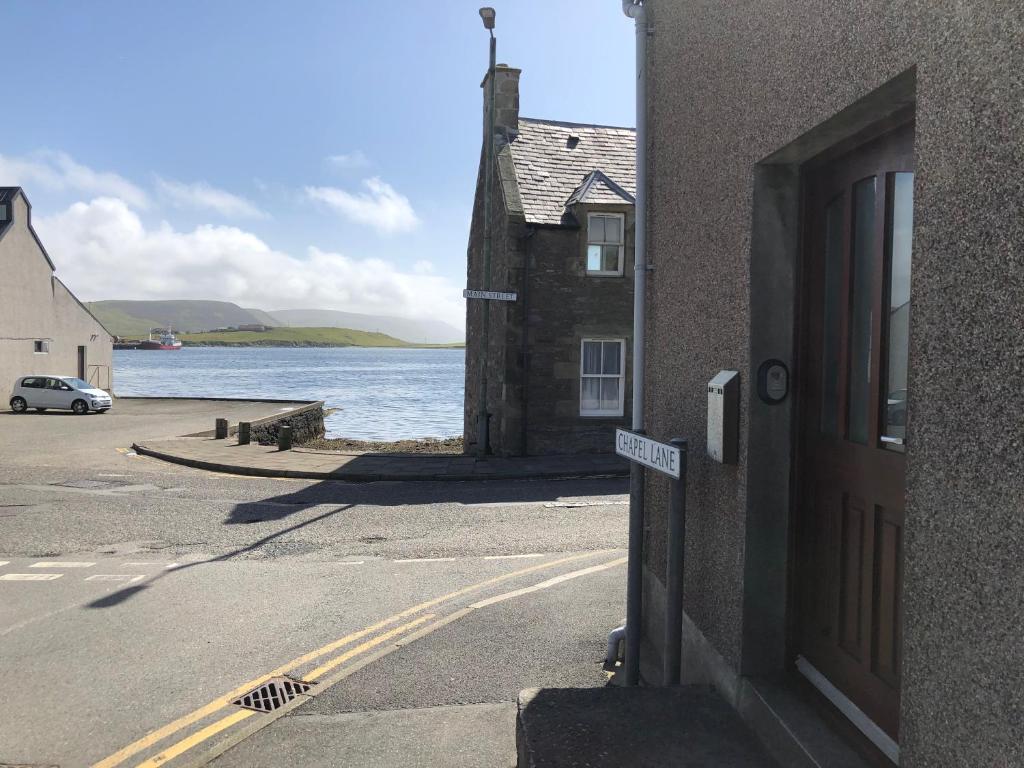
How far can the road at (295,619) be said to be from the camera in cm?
462

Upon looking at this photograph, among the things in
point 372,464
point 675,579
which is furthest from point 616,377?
point 675,579

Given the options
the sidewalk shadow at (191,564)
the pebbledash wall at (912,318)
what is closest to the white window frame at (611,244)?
the sidewalk shadow at (191,564)

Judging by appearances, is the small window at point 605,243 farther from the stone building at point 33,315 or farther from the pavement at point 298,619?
the stone building at point 33,315

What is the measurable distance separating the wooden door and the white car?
1331 inches

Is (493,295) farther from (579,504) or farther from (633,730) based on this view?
(633,730)

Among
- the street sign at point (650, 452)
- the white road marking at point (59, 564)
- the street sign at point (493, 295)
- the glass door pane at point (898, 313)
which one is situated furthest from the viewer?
the street sign at point (493, 295)

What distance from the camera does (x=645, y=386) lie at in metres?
5.73

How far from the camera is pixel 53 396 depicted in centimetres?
3250

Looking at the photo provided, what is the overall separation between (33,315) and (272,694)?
37.6 meters

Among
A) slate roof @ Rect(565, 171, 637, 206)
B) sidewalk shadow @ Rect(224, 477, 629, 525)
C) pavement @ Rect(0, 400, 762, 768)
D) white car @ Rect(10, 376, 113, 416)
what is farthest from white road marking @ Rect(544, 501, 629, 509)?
white car @ Rect(10, 376, 113, 416)

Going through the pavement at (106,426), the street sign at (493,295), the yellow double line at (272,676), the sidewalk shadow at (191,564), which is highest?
the street sign at (493,295)

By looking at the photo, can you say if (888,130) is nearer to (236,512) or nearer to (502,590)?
(502,590)

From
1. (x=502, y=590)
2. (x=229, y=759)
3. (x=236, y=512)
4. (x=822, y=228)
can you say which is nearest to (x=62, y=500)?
(x=236, y=512)

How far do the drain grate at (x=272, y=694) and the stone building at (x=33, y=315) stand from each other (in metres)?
34.4
